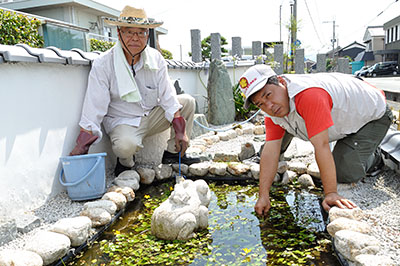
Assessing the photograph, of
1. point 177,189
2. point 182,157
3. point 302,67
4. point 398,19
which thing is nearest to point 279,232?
point 177,189

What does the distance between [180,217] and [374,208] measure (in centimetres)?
161

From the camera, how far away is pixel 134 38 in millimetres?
3615

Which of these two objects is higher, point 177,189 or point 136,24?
point 136,24

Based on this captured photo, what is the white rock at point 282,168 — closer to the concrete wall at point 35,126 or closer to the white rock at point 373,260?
the white rock at point 373,260

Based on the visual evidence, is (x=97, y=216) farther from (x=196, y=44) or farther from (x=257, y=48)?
(x=257, y=48)

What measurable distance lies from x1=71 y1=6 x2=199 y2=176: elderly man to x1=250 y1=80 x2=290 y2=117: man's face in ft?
4.65

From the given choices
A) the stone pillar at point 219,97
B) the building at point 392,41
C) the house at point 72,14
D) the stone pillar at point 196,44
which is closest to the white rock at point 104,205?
the stone pillar at point 219,97

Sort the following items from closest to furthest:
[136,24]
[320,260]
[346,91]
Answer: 1. [320,260]
2. [346,91]
3. [136,24]

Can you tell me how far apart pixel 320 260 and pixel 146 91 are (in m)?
2.54

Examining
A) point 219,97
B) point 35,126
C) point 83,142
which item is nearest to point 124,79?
point 83,142

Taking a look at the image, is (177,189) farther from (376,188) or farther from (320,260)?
(376,188)

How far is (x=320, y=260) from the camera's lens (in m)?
2.28

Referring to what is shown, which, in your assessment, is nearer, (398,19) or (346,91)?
(346,91)

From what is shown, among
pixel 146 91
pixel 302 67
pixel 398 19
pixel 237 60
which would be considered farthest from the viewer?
pixel 398 19
